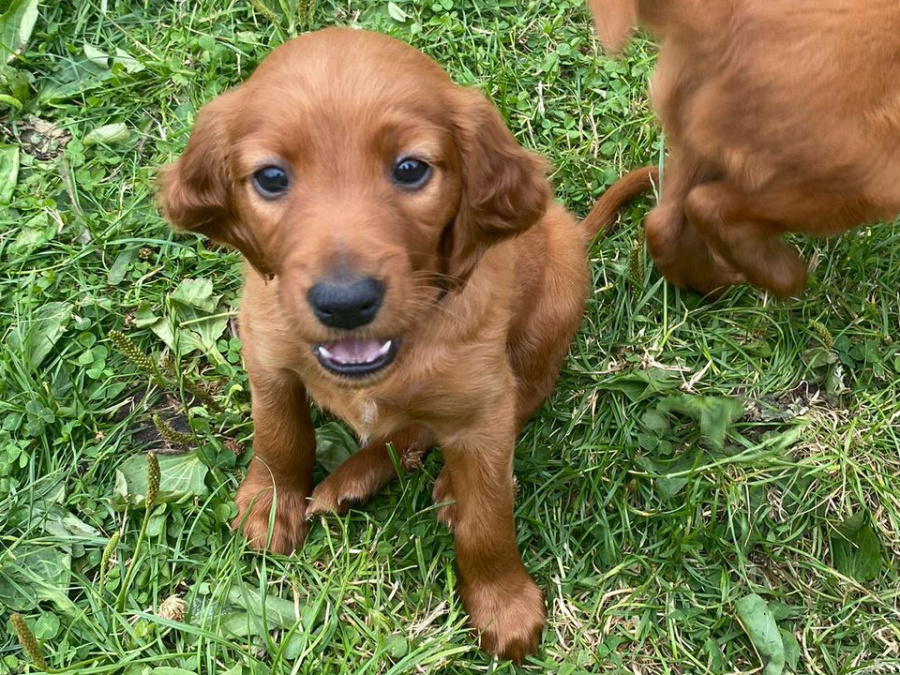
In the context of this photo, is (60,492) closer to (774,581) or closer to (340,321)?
(340,321)

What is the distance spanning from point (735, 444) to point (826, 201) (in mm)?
1136

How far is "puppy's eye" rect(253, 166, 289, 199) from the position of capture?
229 centimetres

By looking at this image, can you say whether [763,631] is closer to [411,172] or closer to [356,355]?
[356,355]

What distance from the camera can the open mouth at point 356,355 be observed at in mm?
2375

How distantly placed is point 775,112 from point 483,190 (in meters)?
0.98

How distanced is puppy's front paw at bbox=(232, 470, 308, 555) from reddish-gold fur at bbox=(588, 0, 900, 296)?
1.80 m

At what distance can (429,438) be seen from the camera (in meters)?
3.44

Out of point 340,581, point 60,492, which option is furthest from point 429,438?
point 60,492

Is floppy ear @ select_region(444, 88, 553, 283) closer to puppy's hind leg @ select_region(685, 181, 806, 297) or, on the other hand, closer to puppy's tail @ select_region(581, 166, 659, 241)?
puppy's hind leg @ select_region(685, 181, 806, 297)

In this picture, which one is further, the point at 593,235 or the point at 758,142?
the point at 593,235

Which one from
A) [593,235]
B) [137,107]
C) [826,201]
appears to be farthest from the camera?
[137,107]

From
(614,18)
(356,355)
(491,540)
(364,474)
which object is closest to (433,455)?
(364,474)

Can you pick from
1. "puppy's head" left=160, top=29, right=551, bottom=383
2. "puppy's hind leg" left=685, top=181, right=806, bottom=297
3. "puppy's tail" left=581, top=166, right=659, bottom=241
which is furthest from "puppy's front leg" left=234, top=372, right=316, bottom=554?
"puppy's hind leg" left=685, top=181, right=806, bottom=297

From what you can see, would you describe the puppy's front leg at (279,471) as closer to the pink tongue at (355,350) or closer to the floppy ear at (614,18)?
the pink tongue at (355,350)
